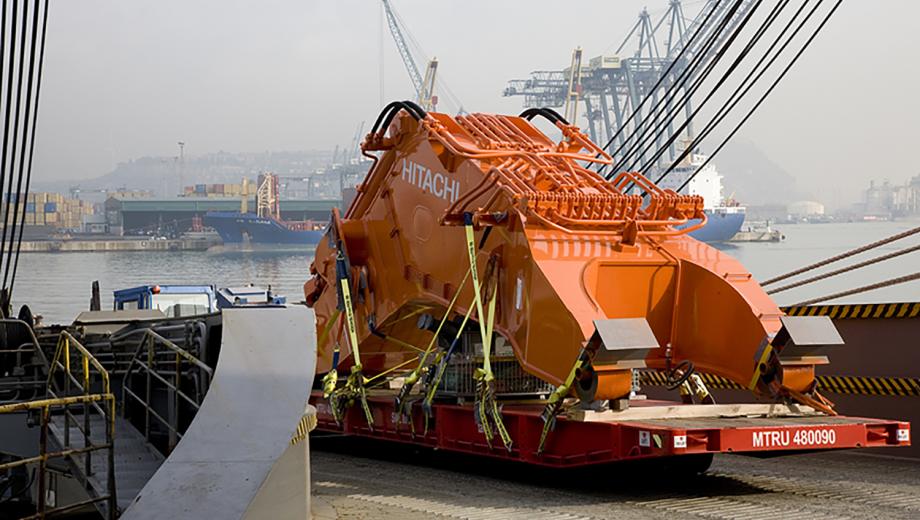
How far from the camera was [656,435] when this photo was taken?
926 centimetres

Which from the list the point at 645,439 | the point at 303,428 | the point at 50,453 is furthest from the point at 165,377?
the point at 645,439

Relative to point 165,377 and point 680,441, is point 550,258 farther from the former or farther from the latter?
point 165,377

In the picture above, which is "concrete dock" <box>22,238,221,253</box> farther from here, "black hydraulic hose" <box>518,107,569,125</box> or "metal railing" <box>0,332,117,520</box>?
"metal railing" <box>0,332,117,520</box>

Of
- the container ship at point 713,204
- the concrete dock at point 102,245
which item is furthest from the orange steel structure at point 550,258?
the concrete dock at point 102,245

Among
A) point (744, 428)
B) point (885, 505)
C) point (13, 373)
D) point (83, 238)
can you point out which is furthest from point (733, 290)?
point (83, 238)

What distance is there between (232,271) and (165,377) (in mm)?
64137

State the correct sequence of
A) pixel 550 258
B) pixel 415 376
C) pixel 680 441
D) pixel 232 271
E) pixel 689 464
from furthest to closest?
pixel 232 271 → pixel 415 376 → pixel 689 464 → pixel 550 258 → pixel 680 441

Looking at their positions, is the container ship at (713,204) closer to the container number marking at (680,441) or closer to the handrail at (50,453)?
the container number marking at (680,441)

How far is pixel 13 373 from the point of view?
11.8m

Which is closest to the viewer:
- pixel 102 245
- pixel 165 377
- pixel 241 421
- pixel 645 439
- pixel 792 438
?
pixel 241 421

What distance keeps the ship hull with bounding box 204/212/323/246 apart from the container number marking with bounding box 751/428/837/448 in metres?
90.6

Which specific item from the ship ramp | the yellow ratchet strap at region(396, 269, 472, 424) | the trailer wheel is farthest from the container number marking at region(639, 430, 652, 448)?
the yellow ratchet strap at region(396, 269, 472, 424)

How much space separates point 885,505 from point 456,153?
16.0ft

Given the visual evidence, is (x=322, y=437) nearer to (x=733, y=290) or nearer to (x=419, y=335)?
(x=419, y=335)
